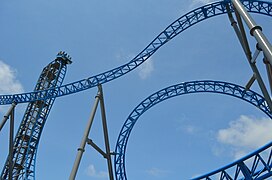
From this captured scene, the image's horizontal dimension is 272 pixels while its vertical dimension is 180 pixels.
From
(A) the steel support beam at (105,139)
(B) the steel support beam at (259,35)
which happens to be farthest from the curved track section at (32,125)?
(B) the steel support beam at (259,35)

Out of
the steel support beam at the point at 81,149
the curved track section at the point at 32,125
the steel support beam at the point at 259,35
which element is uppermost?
the curved track section at the point at 32,125

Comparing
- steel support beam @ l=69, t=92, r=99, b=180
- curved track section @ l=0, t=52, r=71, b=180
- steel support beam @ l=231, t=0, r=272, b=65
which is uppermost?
curved track section @ l=0, t=52, r=71, b=180

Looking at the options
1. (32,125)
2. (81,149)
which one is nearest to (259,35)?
(81,149)

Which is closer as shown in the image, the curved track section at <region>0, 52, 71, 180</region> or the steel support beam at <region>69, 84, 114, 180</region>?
the steel support beam at <region>69, 84, 114, 180</region>

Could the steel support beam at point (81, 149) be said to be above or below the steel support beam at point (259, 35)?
above

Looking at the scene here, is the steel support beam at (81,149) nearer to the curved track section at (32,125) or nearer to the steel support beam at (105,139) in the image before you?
the steel support beam at (105,139)

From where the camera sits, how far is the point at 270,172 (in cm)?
867

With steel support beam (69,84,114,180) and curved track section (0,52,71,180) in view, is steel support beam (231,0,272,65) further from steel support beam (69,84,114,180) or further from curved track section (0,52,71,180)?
curved track section (0,52,71,180)

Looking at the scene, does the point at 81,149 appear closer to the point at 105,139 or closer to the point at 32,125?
the point at 105,139

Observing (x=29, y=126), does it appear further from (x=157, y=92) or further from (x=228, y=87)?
(x=228, y=87)

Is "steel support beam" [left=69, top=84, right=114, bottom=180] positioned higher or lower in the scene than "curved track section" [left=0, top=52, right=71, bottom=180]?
lower

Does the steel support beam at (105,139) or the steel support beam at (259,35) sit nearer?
the steel support beam at (259,35)

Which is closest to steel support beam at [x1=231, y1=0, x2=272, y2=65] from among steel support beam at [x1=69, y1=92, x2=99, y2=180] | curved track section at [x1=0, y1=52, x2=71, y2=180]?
steel support beam at [x1=69, y1=92, x2=99, y2=180]

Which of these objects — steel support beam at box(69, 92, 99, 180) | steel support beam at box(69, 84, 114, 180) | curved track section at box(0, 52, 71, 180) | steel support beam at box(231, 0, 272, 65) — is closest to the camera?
steel support beam at box(231, 0, 272, 65)
